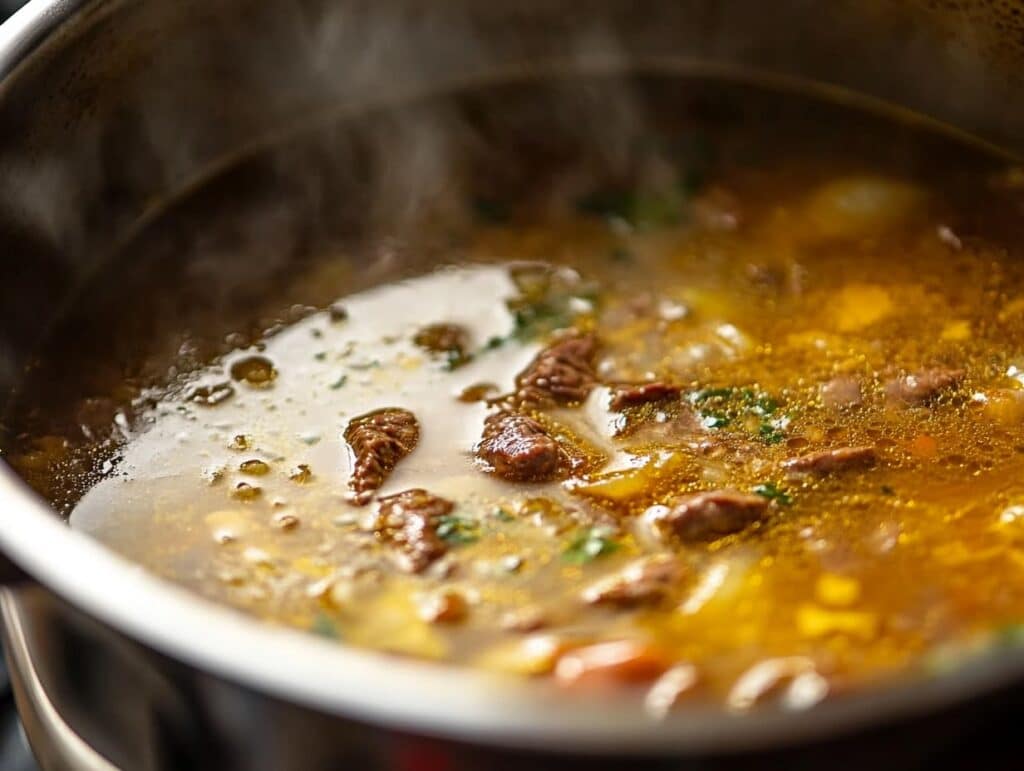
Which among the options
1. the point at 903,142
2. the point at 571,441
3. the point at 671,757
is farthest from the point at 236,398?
the point at 903,142

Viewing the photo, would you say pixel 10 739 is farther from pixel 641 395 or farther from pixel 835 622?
pixel 835 622

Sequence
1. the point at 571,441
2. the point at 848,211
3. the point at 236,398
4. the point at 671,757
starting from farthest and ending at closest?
the point at 848,211
the point at 236,398
the point at 571,441
the point at 671,757

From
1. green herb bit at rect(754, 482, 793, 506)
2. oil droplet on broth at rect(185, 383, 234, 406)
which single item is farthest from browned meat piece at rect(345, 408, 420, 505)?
green herb bit at rect(754, 482, 793, 506)

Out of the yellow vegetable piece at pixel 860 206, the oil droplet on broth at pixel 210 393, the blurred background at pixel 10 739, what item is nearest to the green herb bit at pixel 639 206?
the yellow vegetable piece at pixel 860 206

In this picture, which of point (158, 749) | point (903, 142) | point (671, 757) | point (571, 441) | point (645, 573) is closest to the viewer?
point (671, 757)

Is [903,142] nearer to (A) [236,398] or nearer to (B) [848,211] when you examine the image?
(B) [848,211]

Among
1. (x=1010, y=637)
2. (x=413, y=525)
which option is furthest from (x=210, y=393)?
(x=1010, y=637)
